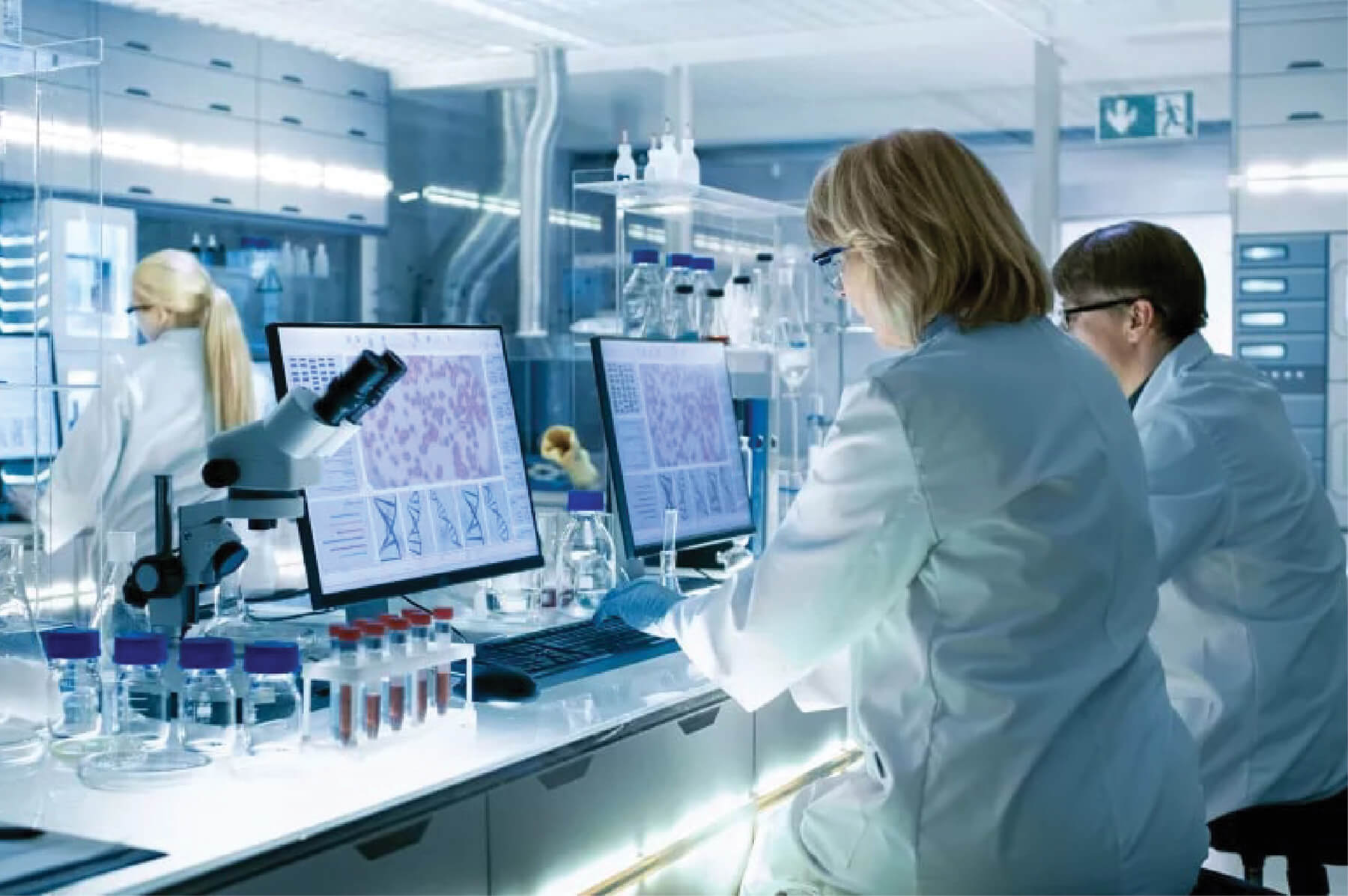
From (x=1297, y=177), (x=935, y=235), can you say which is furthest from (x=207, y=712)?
(x=1297, y=177)

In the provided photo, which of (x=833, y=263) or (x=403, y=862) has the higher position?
(x=833, y=263)

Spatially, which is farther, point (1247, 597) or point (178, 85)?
point (178, 85)

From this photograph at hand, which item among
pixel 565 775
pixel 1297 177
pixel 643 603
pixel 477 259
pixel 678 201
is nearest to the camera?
pixel 565 775

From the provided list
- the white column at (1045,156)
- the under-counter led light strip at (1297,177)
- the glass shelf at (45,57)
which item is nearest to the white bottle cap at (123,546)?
the glass shelf at (45,57)

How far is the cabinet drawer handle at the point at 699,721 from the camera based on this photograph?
2.13 metres

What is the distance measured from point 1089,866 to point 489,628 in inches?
46.4

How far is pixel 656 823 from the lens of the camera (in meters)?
2.08

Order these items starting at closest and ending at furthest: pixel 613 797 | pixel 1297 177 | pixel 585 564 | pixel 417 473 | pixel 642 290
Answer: pixel 613 797 < pixel 417 473 < pixel 585 564 < pixel 642 290 < pixel 1297 177

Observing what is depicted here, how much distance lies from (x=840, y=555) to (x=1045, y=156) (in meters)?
5.02

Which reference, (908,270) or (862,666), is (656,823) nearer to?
(862,666)

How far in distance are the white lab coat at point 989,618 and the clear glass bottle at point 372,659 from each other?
444 mm

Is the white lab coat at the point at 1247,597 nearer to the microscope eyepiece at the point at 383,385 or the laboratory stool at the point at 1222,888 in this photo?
the laboratory stool at the point at 1222,888

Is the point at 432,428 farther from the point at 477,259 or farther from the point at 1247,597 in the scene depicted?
the point at 477,259

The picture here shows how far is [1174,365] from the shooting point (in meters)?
2.47
